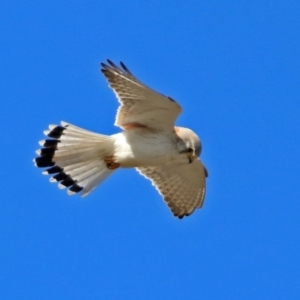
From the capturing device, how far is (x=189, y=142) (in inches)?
543

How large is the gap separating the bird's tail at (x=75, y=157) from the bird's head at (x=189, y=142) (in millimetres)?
860

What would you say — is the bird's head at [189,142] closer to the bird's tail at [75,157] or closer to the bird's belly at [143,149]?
the bird's belly at [143,149]

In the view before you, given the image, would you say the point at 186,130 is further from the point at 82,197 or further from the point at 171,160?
the point at 82,197

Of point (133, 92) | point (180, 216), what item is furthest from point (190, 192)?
point (133, 92)

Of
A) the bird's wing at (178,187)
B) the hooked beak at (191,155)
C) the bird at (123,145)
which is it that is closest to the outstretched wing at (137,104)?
the bird at (123,145)

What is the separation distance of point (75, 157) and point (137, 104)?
3.63 feet

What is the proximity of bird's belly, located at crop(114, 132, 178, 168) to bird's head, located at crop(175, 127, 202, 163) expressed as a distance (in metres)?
0.15

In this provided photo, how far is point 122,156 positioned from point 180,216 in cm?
180

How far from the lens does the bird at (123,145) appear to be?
531 inches

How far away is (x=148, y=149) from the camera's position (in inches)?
536

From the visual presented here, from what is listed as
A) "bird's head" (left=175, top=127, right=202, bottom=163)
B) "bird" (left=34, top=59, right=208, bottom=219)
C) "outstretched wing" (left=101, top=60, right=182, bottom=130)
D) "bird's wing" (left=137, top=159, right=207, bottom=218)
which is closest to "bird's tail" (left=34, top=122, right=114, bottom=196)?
"bird" (left=34, top=59, right=208, bottom=219)

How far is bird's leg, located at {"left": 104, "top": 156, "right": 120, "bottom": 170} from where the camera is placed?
45.1 feet

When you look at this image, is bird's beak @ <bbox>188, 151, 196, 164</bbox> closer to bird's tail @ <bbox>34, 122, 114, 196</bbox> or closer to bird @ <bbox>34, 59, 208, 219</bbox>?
bird @ <bbox>34, 59, 208, 219</bbox>

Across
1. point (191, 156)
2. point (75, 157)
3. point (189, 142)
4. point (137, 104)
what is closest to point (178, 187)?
point (191, 156)
